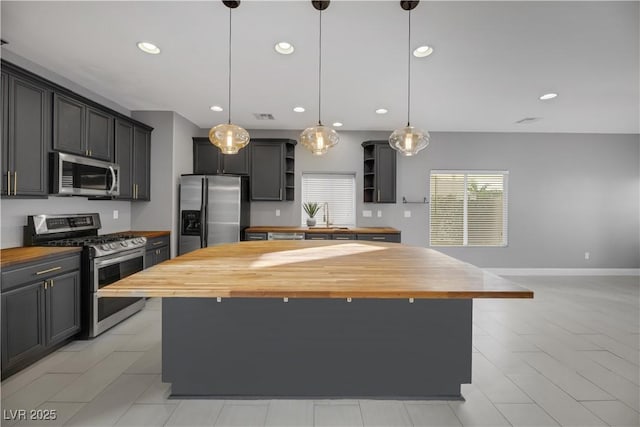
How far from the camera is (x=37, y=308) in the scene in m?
2.38

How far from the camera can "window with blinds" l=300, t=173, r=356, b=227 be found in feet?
18.4

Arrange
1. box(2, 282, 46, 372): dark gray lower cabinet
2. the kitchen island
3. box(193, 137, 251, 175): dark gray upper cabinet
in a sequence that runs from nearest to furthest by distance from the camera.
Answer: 1. the kitchen island
2. box(2, 282, 46, 372): dark gray lower cabinet
3. box(193, 137, 251, 175): dark gray upper cabinet

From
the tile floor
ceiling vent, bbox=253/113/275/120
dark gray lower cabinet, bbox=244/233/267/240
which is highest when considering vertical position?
ceiling vent, bbox=253/113/275/120

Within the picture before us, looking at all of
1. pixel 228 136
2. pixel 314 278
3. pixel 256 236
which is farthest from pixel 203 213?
pixel 314 278

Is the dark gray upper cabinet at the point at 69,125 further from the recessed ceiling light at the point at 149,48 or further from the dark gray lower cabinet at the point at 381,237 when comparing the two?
the dark gray lower cabinet at the point at 381,237

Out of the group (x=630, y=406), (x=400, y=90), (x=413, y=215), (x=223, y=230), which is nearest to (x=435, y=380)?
(x=630, y=406)

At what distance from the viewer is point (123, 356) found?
2.56 metres

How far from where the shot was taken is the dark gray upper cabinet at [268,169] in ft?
16.9

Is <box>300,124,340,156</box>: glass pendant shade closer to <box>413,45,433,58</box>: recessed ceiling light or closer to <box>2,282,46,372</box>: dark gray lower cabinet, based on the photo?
<box>413,45,433,58</box>: recessed ceiling light

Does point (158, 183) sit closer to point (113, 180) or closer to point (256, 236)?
point (113, 180)

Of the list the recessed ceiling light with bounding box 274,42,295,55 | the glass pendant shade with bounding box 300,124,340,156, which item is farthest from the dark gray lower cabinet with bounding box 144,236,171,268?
the recessed ceiling light with bounding box 274,42,295,55

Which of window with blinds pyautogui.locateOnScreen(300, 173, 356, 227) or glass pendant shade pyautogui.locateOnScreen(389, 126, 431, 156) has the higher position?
glass pendant shade pyautogui.locateOnScreen(389, 126, 431, 156)

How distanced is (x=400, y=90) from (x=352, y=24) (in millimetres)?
1440

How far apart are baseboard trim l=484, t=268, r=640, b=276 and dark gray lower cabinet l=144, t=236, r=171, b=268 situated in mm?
5439
